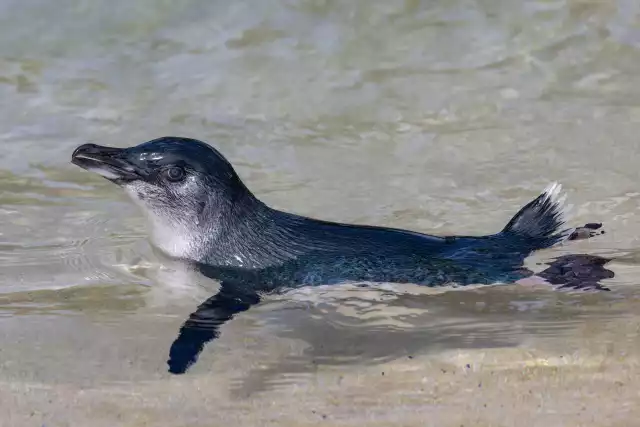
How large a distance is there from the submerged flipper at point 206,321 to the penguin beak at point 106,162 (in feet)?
2.19

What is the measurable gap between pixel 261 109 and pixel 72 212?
208 centimetres

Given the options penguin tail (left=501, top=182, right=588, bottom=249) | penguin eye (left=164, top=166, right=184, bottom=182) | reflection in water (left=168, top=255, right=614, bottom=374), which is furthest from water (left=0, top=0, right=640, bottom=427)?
penguin eye (left=164, top=166, right=184, bottom=182)

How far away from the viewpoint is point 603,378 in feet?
14.2

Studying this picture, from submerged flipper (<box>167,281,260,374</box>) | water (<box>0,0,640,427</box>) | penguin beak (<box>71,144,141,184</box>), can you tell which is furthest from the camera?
penguin beak (<box>71,144,141,184</box>)

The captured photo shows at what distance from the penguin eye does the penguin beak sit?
0.43ft

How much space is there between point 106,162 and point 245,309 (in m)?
0.92

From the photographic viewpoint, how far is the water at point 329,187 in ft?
14.0

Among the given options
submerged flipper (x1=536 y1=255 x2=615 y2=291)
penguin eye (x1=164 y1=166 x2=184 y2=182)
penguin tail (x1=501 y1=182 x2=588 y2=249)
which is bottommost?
submerged flipper (x1=536 y1=255 x2=615 y2=291)

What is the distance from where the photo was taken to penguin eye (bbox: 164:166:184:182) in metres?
5.21

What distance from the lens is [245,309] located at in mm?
5012

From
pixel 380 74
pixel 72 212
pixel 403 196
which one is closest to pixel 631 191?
pixel 403 196

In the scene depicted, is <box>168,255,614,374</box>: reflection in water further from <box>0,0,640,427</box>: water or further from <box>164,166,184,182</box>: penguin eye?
<box>164,166,184,182</box>: penguin eye

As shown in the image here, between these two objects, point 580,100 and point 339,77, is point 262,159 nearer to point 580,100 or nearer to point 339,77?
point 339,77

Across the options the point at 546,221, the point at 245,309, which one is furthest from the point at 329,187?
the point at 245,309
